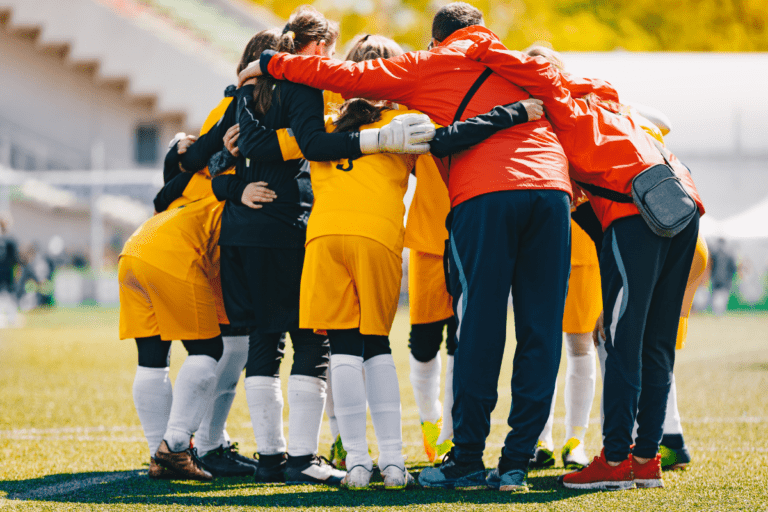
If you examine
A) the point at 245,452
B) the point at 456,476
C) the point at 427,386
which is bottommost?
the point at 245,452

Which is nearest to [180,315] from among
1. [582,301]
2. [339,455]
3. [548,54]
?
[339,455]

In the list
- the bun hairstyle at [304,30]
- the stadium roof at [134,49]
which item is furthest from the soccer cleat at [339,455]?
the stadium roof at [134,49]

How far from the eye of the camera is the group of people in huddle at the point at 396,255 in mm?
3457

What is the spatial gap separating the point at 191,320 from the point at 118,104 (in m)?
24.5

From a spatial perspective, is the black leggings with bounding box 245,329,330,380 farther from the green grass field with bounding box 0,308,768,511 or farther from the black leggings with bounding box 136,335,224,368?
the green grass field with bounding box 0,308,768,511

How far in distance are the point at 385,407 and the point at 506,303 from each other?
27.4 inches

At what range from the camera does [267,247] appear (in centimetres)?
377

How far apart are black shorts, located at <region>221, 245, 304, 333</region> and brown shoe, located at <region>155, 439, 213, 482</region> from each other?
2.20 ft

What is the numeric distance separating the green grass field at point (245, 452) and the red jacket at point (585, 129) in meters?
1.24

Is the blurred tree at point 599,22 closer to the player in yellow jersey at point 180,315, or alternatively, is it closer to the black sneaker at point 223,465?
the player in yellow jersey at point 180,315

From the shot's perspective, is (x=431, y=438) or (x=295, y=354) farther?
(x=431, y=438)

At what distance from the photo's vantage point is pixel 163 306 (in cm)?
393

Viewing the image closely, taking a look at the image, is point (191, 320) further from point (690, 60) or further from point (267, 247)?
point (690, 60)

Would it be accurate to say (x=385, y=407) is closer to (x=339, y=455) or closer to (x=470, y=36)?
(x=339, y=455)
